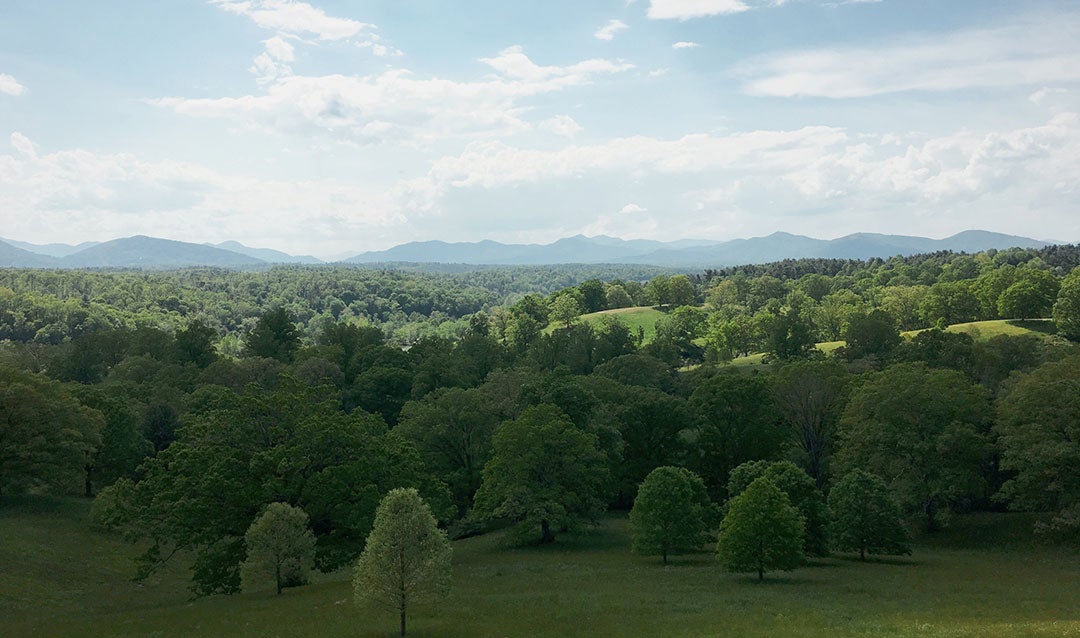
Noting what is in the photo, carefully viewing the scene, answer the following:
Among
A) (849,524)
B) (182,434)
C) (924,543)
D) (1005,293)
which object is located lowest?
(924,543)

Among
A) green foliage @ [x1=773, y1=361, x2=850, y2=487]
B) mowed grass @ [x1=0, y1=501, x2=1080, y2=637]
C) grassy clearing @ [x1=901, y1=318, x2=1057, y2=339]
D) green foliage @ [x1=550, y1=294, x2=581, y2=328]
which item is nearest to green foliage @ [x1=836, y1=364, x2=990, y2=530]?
mowed grass @ [x1=0, y1=501, x2=1080, y2=637]

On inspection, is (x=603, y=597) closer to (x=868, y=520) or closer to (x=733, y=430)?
(x=868, y=520)

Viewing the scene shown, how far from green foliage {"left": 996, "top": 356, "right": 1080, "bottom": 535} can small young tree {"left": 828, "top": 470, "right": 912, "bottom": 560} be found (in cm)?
826

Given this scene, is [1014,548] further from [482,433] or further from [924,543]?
[482,433]

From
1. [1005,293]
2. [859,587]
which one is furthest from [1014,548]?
[1005,293]

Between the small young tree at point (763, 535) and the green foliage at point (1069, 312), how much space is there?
9318 centimetres

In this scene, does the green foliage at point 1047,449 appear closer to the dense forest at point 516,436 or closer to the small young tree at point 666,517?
the dense forest at point 516,436

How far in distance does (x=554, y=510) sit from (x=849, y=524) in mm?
18559

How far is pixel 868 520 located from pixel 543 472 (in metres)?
21.2

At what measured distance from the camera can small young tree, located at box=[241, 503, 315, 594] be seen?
37.4 m

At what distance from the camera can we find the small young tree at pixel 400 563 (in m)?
29.9

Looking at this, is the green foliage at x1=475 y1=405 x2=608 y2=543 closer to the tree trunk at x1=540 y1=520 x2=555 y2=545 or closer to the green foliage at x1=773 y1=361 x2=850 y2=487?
the tree trunk at x1=540 y1=520 x2=555 y2=545

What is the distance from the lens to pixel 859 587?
3625cm

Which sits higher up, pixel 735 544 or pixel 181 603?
pixel 735 544
